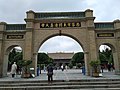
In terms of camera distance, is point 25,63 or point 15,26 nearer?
point 25,63

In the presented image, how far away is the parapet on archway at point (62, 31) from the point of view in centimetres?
1508

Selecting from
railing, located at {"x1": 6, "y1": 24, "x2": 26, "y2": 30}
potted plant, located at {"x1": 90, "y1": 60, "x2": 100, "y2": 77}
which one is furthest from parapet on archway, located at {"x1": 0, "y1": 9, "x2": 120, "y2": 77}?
potted plant, located at {"x1": 90, "y1": 60, "x2": 100, "y2": 77}

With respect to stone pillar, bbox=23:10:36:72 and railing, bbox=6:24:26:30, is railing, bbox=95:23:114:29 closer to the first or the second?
stone pillar, bbox=23:10:36:72

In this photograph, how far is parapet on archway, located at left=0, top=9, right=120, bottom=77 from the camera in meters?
15.1

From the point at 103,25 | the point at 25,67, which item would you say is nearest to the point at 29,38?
the point at 25,67

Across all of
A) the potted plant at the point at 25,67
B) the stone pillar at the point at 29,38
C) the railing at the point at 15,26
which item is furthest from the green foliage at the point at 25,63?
the railing at the point at 15,26

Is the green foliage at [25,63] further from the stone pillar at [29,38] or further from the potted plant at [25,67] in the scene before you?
the stone pillar at [29,38]

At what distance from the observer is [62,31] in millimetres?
15336

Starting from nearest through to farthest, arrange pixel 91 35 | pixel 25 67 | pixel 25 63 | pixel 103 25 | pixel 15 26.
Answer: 1. pixel 25 63
2. pixel 25 67
3. pixel 91 35
4. pixel 103 25
5. pixel 15 26

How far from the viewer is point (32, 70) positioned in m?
14.4

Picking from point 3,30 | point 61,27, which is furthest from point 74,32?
point 3,30

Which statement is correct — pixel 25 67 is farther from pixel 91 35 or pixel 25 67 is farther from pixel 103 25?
pixel 103 25

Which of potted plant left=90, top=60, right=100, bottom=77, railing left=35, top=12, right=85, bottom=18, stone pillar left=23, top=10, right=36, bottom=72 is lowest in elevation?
potted plant left=90, top=60, right=100, bottom=77

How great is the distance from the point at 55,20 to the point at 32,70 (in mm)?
5614
